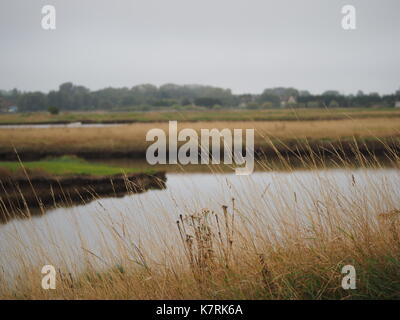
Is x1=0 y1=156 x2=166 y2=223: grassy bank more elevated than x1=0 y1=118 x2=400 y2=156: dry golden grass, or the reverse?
x1=0 y1=118 x2=400 y2=156: dry golden grass

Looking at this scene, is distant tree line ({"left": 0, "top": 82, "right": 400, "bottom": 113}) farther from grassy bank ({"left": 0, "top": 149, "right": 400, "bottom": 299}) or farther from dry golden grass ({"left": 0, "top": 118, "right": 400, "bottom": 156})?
grassy bank ({"left": 0, "top": 149, "right": 400, "bottom": 299})

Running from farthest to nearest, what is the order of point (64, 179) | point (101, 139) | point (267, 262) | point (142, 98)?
point (142, 98)
point (101, 139)
point (64, 179)
point (267, 262)

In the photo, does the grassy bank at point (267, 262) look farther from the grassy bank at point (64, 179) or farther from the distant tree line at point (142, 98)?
the distant tree line at point (142, 98)

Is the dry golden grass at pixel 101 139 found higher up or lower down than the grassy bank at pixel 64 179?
higher up

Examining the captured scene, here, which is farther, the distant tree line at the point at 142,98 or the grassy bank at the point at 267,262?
the distant tree line at the point at 142,98

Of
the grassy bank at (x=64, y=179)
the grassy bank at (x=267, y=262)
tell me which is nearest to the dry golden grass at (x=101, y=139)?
the grassy bank at (x=64, y=179)

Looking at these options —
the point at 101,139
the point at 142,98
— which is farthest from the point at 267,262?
the point at 142,98

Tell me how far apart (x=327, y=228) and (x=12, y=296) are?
10.4 feet

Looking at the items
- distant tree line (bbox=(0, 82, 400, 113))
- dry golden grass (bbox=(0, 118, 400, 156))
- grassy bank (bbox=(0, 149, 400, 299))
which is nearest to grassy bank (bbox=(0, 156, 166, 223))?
dry golden grass (bbox=(0, 118, 400, 156))

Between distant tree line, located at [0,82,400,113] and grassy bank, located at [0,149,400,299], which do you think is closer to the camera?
grassy bank, located at [0,149,400,299]

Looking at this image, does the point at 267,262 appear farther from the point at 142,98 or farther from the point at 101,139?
the point at 142,98

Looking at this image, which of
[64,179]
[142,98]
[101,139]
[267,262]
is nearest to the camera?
[267,262]

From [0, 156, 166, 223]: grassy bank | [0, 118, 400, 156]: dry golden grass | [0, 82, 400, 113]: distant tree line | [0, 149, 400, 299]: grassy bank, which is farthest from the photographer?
[0, 82, 400, 113]: distant tree line
